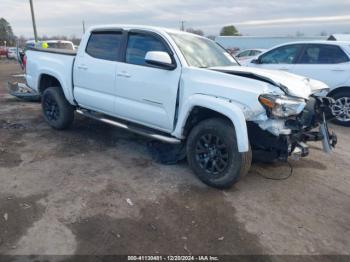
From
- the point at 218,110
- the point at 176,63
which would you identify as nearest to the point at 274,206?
the point at 218,110

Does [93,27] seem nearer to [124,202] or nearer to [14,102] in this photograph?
[124,202]

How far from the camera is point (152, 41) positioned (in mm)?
4508

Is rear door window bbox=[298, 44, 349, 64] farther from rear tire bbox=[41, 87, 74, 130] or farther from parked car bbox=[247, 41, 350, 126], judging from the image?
rear tire bbox=[41, 87, 74, 130]

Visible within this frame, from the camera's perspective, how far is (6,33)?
57406 mm

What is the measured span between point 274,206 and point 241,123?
1.02 m

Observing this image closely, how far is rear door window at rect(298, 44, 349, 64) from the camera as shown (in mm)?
6996

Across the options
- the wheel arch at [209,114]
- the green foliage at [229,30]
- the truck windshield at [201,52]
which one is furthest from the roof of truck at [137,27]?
the green foliage at [229,30]

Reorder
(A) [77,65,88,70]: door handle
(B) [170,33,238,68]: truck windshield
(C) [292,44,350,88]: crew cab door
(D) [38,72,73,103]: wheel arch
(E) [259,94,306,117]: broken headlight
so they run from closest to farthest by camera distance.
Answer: (E) [259,94,306,117]: broken headlight, (B) [170,33,238,68]: truck windshield, (A) [77,65,88,70]: door handle, (D) [38,72,73,103]: wheel arch, (C) [292,44,350,88]: crew cab door

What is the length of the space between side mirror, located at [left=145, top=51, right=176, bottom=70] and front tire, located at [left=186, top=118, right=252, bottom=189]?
837 millimetres

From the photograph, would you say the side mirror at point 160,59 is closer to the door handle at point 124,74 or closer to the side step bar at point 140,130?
the door handle at point 124,74

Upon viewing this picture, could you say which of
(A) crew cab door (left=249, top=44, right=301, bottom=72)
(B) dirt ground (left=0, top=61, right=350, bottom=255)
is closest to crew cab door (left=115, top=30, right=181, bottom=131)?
(B) dirt ground (left=0, top=61, right=350, bottom=255)

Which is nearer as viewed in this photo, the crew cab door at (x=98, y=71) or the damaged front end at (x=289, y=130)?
the damaged front end at (x=289, y=130)

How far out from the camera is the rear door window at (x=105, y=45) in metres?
4.90

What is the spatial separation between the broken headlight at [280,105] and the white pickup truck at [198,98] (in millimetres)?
11
